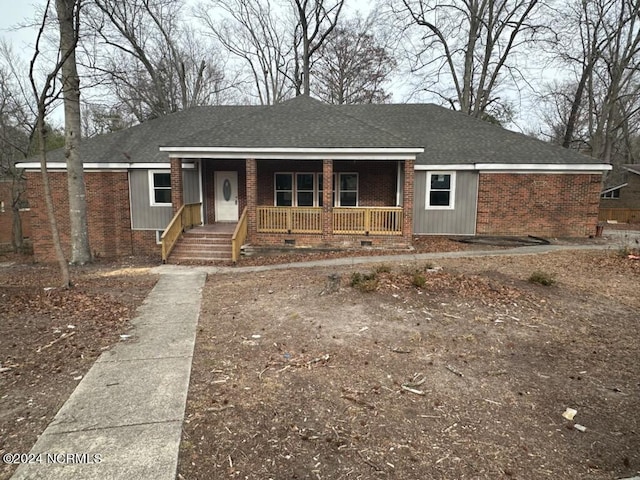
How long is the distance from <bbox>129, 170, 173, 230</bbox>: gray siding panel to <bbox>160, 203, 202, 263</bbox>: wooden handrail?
1.49 metres

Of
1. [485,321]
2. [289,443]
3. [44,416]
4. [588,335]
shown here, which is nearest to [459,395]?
[289,443]

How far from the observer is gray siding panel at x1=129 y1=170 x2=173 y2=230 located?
597 inches

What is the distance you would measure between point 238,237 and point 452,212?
26.8 feet

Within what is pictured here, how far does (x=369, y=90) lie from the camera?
30953mm

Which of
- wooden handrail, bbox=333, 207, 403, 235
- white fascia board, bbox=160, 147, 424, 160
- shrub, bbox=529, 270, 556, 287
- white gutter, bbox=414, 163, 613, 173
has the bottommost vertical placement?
shrub, bbox=529, 270, 556, 287

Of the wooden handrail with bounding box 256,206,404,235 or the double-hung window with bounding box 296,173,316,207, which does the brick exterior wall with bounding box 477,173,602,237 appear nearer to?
the wooden handrail with bounding box 256,206,404,235

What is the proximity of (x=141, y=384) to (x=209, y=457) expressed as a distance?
158 cm

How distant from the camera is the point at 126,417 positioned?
3.47 m

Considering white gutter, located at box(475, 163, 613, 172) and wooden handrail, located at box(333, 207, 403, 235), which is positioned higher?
white gutter, located at box(475, 163, 613, 172)

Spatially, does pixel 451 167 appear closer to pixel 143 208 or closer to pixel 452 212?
pixel 452 212

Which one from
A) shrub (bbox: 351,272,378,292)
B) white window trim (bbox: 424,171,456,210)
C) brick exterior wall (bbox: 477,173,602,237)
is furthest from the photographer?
white window trim (bbox: 424,171,456,210)

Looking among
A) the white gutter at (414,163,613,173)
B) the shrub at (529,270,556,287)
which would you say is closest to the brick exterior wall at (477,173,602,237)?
the white gutter at (414,163,613,173)

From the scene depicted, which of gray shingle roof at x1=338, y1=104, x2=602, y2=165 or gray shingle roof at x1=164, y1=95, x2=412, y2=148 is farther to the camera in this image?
gray shingle roof at x1=338, y1=104, x2=602, y2=165

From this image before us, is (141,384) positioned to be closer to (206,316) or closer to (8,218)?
(206,316)
